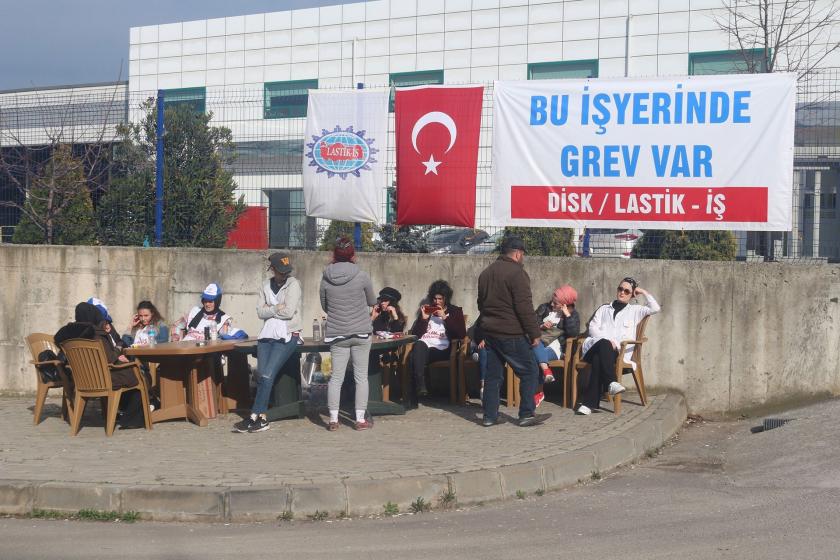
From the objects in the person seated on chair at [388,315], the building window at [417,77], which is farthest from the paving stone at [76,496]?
the building window at [417,77]

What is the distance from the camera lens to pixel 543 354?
996cm

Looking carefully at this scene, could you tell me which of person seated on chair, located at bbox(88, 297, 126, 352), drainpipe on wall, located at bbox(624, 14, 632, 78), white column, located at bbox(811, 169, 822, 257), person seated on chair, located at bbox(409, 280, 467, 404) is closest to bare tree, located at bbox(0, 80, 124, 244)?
person seated on chair, located at bbox(88, 297, 126, 352)

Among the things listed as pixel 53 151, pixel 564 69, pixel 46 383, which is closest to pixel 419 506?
pixel 46 383

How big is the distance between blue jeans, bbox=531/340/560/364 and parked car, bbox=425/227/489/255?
181cm

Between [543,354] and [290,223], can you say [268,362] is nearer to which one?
[543,354]

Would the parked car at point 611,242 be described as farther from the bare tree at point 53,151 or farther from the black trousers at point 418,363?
the bare tree at point 53,151

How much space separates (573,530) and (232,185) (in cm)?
800

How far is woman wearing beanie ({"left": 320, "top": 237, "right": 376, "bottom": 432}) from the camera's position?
30.1ft

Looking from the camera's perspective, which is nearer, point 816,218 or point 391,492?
point 391,492

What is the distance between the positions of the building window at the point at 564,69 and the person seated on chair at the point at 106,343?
29.0 m

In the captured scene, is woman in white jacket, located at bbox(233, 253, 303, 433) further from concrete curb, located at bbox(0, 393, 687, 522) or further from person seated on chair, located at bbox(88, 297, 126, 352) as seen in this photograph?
concrete curb, located at bbox(0, 393, 687, 522)

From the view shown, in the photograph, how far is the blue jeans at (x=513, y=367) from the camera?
29.9 feet

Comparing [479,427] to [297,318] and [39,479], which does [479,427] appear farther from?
[39,479]

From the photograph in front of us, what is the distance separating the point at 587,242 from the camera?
439 inches
